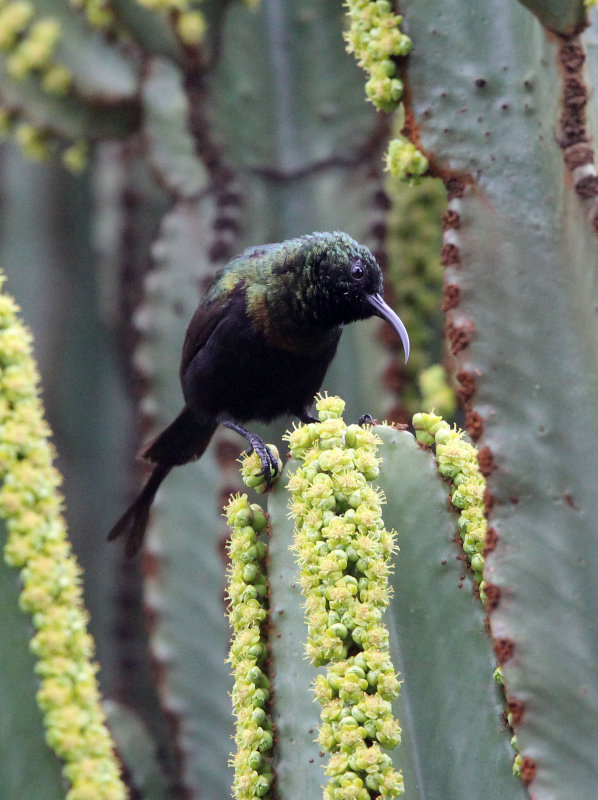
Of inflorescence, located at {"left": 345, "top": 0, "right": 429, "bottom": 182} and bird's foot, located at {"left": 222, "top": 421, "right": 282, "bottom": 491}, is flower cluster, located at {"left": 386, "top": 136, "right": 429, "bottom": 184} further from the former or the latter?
bird's foot, located at {"left": 222, "top": 421, "right": 282, "bottom": 491}

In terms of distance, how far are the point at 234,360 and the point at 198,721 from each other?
0.99m

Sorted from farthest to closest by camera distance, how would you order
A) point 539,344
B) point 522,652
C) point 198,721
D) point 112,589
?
point 112,589 → point 198,721 → point 539,344 → point 522,652

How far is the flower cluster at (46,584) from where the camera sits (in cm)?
159

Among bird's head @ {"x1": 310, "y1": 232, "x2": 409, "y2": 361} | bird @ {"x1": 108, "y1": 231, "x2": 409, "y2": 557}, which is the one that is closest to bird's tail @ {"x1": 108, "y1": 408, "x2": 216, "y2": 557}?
bird @ {"x1": 108, "y1": 231, "x2": 409, "y2": 557}

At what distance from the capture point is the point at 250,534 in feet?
4.84

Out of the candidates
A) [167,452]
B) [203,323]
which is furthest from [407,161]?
[167,452]

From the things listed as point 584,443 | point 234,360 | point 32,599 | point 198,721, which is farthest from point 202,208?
point 584,443

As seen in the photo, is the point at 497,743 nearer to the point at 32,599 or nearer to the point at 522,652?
the point at 522,652

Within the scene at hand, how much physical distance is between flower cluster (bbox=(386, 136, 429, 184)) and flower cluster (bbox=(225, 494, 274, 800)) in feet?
1.90

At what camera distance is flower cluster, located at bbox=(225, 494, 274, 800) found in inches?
55.4

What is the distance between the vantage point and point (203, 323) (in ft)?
8.67

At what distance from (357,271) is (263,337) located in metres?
0.31

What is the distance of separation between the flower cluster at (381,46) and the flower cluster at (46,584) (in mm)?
690

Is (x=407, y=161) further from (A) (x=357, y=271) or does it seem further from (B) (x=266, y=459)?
(A) (x=357, y=271)
